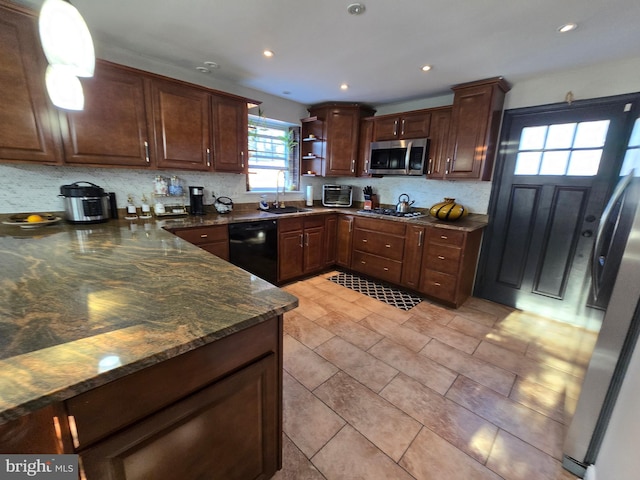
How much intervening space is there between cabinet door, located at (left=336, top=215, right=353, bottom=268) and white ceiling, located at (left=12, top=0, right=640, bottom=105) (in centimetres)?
171

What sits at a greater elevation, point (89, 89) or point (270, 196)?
point (89, 89)

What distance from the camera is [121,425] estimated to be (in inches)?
26.8

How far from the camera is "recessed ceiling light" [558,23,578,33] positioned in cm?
175

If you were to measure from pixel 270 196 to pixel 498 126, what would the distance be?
2842 mm

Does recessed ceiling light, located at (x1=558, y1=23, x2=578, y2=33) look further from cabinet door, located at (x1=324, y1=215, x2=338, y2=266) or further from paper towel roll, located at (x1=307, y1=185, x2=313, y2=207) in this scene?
paper towel roll, located at (x1=307, y1=185, x2=313, y2=207)

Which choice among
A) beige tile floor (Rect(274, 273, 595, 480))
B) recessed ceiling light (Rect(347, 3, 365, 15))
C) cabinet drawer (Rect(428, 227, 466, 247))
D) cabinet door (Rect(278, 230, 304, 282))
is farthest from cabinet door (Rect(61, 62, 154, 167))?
cabinet drawer (Rect(428, 227, 466, 247))

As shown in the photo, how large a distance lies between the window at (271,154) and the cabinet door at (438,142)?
1.86 meters

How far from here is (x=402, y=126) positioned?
3.40 metres

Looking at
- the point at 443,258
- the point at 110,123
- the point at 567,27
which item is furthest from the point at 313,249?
the point at 567,27

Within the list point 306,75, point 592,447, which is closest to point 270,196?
point 306,75

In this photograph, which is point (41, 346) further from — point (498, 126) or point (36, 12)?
point (498, 126)

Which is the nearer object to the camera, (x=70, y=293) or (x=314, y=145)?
(x=70, y=293)

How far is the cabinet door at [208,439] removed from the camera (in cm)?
69

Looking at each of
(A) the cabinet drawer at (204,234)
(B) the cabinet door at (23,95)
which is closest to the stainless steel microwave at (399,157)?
(A) the cabinet drawer at (204,234)
